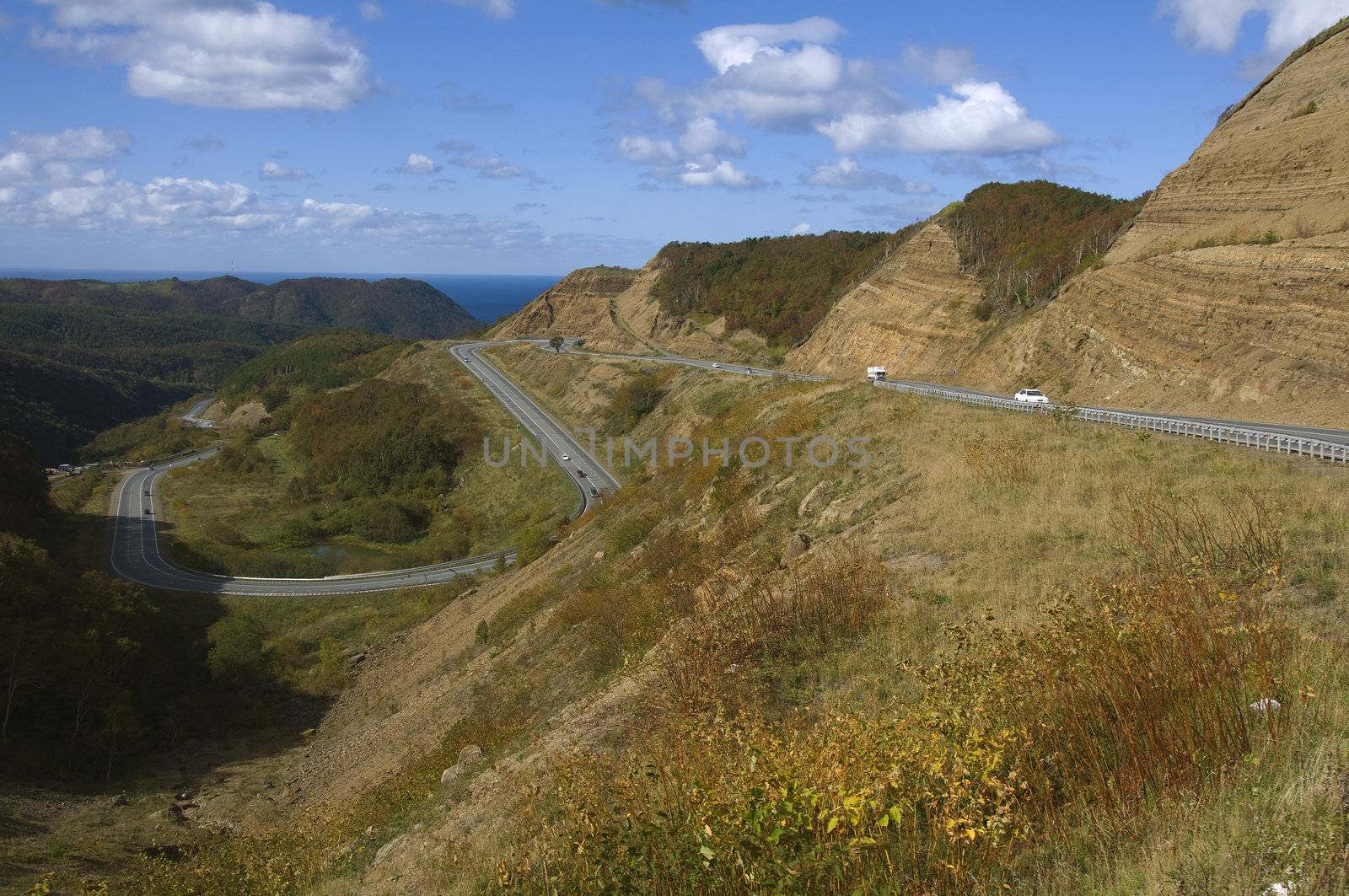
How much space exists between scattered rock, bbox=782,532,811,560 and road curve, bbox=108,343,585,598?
27.2 m

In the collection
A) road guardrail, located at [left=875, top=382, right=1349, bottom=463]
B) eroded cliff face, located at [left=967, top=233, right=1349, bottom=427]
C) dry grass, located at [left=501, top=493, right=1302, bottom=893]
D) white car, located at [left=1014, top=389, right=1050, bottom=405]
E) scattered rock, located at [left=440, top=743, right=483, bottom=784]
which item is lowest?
scattered rock, located at [left=440, top=743, right=483, bottom=784]

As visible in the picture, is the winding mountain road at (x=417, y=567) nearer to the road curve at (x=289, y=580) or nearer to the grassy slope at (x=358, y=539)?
the road curve at (x=289, y=580)

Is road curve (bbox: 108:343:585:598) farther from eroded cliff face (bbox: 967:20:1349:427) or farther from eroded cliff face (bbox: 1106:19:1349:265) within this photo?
eroded cliff face (bbox: 1106:19:1349:265)

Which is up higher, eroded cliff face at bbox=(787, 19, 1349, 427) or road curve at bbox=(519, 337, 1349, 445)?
eroded cliff face at bbox=(787, 19, 1349, 427)

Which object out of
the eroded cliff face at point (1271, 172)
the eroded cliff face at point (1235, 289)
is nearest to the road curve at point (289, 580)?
the eroded cliff face at point (1235, 289)

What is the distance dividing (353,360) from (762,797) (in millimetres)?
128479

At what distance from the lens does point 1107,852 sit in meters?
4.11

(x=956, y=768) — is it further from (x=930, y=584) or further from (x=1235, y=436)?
(x=1235, y=436)

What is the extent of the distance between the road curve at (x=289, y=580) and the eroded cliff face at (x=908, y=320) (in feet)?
55.0

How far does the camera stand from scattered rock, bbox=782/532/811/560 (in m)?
13.5

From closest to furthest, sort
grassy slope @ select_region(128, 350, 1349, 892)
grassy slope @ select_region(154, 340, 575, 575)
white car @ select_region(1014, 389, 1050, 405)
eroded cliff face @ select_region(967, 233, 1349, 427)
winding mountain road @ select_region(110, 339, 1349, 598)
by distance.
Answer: grassy slope @ select_region(128, 350, 1349, 892)
eroded cliff face @ select_region(967, 233, 1349, 427)
white car @ select_region(1014, 389, 1050, 405)
winding mountain road @ select_region(110, 339, 1349, 598)
grassy slope @ select_region(154, 340, 575, 575)

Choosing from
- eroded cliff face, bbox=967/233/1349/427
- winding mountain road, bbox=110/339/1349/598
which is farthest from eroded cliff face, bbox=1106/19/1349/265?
winding mountain road, bbox=110/339/1349/598

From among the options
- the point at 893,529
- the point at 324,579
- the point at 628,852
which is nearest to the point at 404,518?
the point at 324,579

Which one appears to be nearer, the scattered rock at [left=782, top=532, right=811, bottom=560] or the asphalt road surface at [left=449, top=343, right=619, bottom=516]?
the scattered rock at [left=782, top=532, right=811, bottom=560]
